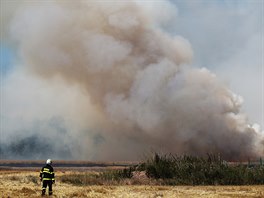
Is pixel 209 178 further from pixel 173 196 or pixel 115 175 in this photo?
pixel 173 196

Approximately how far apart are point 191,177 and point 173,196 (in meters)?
17.0

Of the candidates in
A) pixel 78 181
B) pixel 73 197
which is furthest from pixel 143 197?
pixel 78 181

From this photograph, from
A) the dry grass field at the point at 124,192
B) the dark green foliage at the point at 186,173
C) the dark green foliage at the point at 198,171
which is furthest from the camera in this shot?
the dark green foliage at the point at 198,171

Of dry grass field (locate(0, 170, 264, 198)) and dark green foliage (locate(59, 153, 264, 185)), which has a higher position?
dark green foliage (locate(59, 153, 264, 185))

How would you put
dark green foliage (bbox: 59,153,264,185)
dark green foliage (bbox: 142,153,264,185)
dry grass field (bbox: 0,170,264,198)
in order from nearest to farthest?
dry grass field (bbox: 0,170,264,198) < dark green foliage (bbox: 59,153,264,185) < dark green foliage (bbox: 142,153,264,185)

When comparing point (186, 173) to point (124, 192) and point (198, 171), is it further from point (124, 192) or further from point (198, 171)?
point (124, 192)

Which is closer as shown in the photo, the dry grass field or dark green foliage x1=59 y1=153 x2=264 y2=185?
the dry grass field

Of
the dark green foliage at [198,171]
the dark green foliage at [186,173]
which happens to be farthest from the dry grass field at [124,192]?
the dark green foliage at [198,171]

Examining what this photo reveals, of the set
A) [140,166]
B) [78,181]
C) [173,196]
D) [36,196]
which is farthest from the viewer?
[140,166]

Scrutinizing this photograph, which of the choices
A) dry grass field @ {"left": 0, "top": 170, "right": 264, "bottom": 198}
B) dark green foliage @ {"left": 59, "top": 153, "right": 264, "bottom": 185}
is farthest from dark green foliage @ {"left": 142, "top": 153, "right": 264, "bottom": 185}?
dry grass field @ {"left": 0, "top": 170, "right": 264, "bottom": 198}

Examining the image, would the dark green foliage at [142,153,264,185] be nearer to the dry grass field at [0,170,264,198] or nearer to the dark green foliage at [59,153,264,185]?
the dark green foliage at [59,153,264,185]

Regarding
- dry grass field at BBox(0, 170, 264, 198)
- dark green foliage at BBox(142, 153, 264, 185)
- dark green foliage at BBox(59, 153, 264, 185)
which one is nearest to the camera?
dry grass field at BBox(0, 170, 264, 198)

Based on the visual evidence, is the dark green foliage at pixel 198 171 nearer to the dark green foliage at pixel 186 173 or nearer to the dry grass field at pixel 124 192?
the dark green foliage at pixel 186 173

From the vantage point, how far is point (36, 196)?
3003 centimetres
